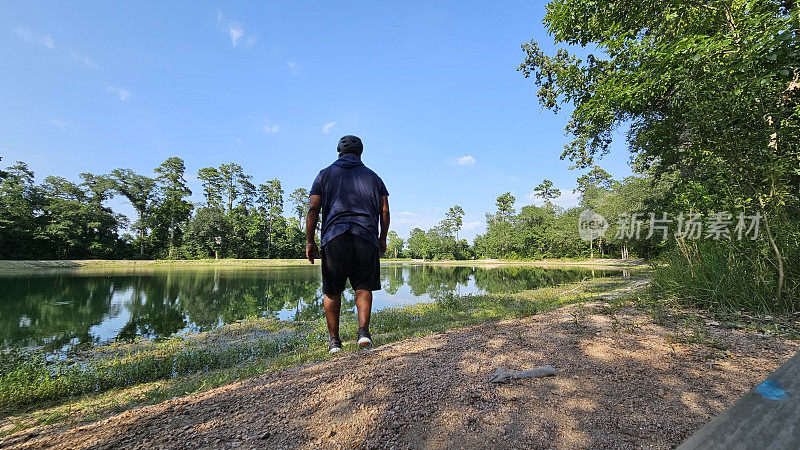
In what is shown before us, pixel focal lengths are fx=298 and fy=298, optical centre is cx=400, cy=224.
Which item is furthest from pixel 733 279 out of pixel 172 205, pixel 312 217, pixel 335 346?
pixel 172 205

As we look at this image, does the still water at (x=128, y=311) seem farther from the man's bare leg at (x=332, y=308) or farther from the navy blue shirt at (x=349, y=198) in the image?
the navy blue shirt at (x=349, y=198)

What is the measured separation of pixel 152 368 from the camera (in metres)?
4.61

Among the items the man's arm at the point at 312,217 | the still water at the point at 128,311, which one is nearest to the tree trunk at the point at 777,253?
the man's arm at the point at 312,217

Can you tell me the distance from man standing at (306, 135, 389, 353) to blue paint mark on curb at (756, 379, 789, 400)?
9.16 ft

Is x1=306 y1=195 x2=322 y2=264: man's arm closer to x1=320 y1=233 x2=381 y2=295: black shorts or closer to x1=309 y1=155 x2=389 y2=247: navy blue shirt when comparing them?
x1=309 y1=155 x2=389 y2=247: navy blue shirt

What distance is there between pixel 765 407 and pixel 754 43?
5803mm

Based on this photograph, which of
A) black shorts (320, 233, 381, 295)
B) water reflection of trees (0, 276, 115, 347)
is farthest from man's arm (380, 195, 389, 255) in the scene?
water reflection of trees (0, 276, 115, 347)

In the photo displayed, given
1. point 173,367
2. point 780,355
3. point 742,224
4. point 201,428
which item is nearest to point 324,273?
point 201,428

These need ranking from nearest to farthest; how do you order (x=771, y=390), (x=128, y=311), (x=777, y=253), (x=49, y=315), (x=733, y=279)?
1. (x=771, y=390)
2. (x=777, y=253)
3. (x=733, y=279)
4. (x=49, y=315)
5. (x=128, y=311)

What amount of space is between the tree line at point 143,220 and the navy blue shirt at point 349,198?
4721 centimetres

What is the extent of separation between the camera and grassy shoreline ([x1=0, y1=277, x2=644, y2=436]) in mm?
3125

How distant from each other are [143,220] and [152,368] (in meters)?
51.1

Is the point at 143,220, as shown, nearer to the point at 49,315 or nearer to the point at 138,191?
the point at 138,191

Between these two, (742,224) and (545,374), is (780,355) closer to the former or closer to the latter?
(545,374)
